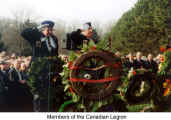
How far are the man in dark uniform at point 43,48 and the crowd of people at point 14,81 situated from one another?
186 mm

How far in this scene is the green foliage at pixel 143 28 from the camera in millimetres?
5234

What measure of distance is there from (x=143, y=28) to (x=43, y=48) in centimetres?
211

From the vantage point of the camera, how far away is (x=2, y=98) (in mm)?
4969

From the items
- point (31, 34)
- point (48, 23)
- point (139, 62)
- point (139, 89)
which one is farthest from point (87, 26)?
point (139, 89)

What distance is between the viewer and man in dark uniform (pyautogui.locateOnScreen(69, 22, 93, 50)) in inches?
199

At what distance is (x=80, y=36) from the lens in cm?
511

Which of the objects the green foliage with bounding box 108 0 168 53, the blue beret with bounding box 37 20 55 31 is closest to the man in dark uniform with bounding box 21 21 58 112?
the blue beret with bounding box 37 20 55 31

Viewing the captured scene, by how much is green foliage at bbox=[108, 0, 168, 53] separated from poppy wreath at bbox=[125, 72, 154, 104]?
0.60m

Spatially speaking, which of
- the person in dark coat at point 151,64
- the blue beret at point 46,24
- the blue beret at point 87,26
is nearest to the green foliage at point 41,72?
the blue beret at point 46,24

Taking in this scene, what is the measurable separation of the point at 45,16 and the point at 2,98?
72.2 inches

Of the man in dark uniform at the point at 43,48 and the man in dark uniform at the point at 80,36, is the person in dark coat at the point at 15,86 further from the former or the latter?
the man in dark uniform at the point at 80,36

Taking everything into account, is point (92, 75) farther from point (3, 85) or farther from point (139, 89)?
point (3, 85)

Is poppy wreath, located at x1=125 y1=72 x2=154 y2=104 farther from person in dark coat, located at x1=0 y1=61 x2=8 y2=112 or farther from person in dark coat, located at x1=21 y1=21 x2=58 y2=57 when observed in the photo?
person in dark coat, located at x1=0 y1=61 x2=8 y2=112

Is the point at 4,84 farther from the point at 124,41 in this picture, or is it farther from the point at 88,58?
the point at 124,41
